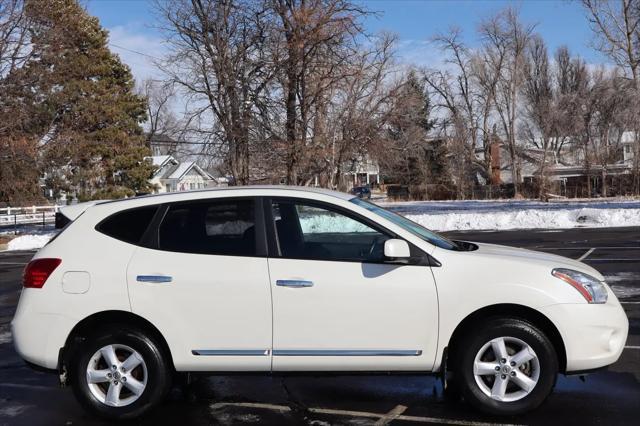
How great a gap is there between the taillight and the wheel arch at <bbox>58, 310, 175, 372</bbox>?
0.44 meters

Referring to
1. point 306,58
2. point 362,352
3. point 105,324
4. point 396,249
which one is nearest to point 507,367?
point 362,352

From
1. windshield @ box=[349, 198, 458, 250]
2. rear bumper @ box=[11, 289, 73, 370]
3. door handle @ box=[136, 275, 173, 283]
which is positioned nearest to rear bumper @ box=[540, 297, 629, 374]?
windshield @ box=[349, 198, 458, 250]

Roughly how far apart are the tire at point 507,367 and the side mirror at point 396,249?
743mm

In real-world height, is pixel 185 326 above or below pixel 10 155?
below

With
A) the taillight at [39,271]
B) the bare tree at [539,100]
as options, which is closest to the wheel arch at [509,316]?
the taillight at [39,271]

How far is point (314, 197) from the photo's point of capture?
5.02m

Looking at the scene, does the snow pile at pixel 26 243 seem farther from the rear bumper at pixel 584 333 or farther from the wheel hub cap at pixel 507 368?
the rear bumper at pixel 584 333

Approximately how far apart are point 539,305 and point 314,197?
1827 mm

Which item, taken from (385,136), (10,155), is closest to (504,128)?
(385,136)

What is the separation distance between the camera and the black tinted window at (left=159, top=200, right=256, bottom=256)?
4906 mm

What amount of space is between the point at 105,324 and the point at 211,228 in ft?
3.51

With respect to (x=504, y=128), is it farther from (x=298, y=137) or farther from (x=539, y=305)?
(x=539, y=305)

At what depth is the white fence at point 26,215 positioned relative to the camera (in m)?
42.8

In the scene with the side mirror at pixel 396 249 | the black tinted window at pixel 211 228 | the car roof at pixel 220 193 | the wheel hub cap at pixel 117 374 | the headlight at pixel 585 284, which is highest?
the car roof at pixel 220 193
